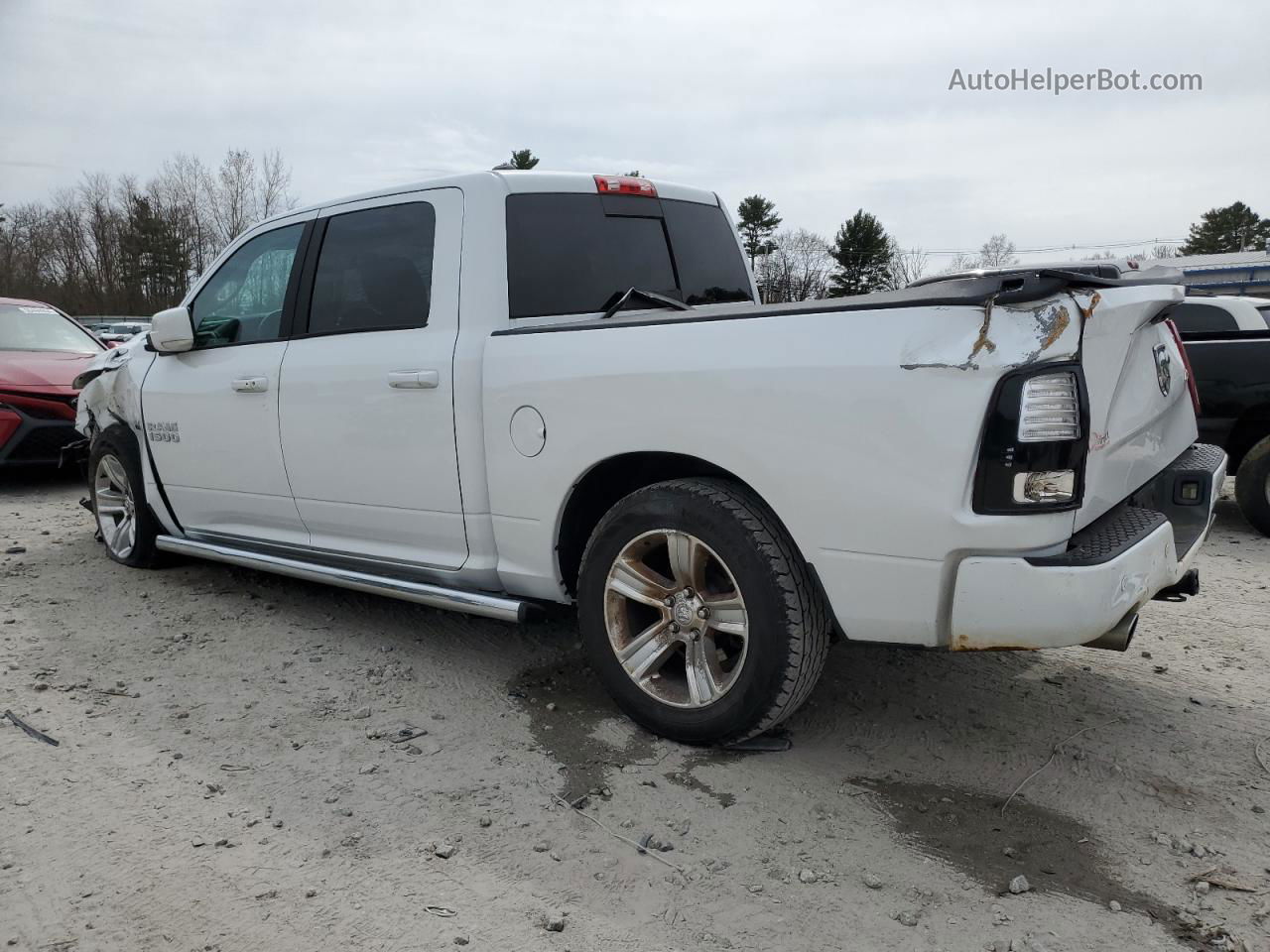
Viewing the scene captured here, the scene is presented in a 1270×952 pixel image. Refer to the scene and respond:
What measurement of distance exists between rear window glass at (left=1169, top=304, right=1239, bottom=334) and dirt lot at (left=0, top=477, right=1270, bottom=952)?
14.5 ft

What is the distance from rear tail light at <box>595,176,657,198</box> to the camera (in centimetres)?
398

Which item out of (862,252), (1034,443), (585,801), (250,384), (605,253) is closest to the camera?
(1034,443)

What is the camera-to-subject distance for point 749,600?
2846mm

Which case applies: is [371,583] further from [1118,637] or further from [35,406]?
[35,406]

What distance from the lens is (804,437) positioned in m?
2.67

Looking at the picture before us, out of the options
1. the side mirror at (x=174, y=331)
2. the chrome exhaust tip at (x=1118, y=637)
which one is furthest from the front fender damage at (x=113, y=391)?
the chrome exhaust tip at (x=1118, y=637)

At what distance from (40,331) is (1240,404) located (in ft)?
33.7

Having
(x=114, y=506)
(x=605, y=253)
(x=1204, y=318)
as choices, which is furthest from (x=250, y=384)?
(x=1204, y=318)

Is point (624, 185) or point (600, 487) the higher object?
point (624, 185)

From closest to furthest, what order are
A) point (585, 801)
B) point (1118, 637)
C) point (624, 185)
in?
1. point (1118, 637)
2. point (585, 801)
3. point (624, 185)

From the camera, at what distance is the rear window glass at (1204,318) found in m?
7.73

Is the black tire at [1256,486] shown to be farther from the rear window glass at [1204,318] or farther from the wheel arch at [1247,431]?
the rear window glass at [1204,318]

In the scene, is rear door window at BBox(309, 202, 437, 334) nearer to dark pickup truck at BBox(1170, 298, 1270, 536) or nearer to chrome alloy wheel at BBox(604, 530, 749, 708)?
chrome alloy wheel at BBox(604, 530, 749, 708)

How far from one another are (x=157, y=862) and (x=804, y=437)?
207 centimetres
